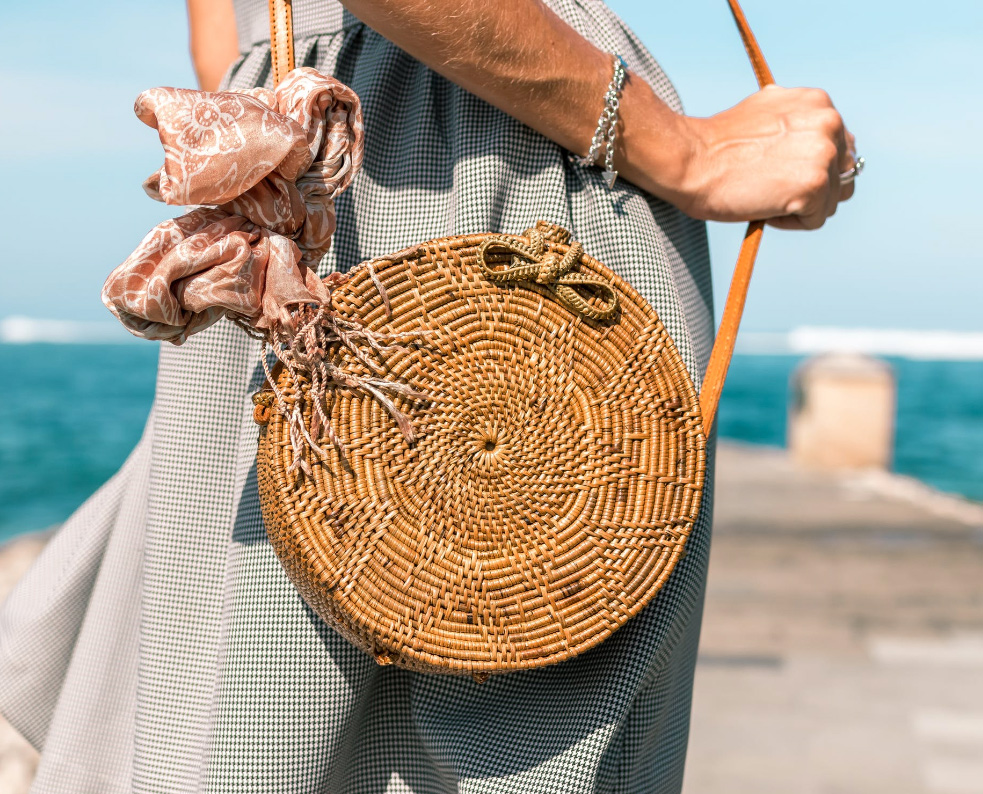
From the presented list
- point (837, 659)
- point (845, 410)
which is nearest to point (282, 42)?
Answer: point (837, 659)

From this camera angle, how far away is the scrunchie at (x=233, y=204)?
0.87 m

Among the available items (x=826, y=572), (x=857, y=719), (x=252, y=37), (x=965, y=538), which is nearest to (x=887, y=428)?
(x=965, y=538)

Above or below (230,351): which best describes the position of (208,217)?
above

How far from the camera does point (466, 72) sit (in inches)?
40.3

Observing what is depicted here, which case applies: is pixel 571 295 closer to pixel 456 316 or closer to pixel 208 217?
pixel 456 316

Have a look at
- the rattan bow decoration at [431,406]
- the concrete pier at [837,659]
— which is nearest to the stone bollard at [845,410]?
the concrete pier at [837,659]

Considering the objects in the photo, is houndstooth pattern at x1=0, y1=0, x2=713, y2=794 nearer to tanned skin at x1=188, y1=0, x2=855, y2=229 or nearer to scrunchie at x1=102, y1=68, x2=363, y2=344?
tanned skin at x1=188, y1=0, x2=855, y2=229

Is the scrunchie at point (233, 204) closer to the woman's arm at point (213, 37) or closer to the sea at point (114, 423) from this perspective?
the woman's arm at point (213, 37)

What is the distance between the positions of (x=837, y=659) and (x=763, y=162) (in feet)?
11.8

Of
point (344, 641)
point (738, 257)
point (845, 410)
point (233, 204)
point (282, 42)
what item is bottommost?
point (845, 410)

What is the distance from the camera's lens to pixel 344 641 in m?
1.07

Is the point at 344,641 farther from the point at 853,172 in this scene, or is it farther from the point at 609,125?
the point at 853,172

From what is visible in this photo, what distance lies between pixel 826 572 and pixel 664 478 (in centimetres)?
513

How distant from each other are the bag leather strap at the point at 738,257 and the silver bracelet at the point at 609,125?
213 millimetres
